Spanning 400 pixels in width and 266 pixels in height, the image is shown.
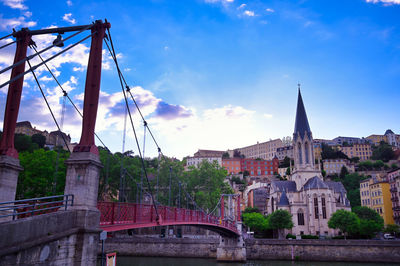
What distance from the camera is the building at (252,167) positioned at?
114m

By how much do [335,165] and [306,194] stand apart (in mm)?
48276

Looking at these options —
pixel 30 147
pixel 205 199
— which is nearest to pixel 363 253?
pixel 205 199

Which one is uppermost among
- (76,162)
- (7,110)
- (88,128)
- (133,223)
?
(7,110)

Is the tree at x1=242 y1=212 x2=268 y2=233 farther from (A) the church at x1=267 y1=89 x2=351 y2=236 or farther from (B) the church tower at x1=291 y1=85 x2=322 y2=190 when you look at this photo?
(B) the church tower at x1=291 y1=85 x2=322 y2=190

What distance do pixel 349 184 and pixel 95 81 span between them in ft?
271

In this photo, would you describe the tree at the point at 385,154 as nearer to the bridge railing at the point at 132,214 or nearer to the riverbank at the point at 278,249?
the riverbank at the point at 278,249

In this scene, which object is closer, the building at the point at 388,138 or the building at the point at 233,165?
the building at the point at 233,165

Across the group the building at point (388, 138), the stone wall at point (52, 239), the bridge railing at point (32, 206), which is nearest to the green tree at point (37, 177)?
the bridge railing at point (32, 206)

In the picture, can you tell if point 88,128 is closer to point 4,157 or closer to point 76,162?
point 76,162

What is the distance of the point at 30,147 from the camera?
5006 cm

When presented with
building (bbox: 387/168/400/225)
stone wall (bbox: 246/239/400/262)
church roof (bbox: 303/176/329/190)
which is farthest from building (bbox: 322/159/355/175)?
stone wall (bbox: 246/239/400/262)

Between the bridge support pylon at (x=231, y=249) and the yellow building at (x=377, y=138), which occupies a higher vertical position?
the yellow building at (x=377, y=138)

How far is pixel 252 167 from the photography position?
114m

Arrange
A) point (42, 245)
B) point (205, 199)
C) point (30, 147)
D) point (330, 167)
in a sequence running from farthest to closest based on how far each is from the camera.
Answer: point (330, 167) → point (30, 147) → point (205, 199) → point (42, 245)
